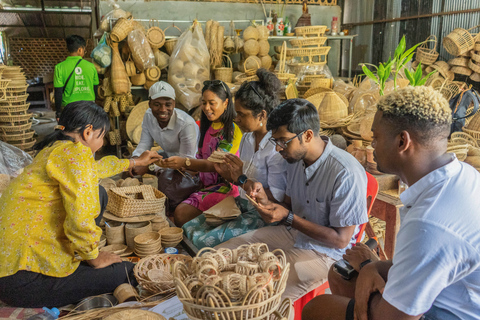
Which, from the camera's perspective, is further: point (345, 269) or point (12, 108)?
point (12, 108)

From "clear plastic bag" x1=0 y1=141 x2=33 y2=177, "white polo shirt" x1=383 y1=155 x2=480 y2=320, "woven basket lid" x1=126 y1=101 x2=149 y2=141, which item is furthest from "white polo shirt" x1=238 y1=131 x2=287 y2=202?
"woven basket lid" x1=126 y1=101 x2=149 y2=141

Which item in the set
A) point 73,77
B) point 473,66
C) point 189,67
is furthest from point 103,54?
point 473,66

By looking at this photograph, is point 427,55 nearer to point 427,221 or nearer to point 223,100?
point 223,100

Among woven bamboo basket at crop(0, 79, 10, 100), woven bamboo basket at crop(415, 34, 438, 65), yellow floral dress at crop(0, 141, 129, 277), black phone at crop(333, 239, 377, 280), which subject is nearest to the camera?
black phone at crop(333, 239, 377, 280)

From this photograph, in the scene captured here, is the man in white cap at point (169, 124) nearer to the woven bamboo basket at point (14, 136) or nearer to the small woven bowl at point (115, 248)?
the small woven bowl at point (115, 248)

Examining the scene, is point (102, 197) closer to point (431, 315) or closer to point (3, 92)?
point (431, 315)

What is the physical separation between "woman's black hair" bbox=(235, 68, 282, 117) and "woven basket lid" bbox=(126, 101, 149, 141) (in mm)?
4076

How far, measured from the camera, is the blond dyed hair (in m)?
1.31

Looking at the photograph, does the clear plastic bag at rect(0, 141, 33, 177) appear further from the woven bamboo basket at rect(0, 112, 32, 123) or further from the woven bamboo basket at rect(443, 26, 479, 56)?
the woven bamboo basket at rect(443, 26, 479, 56)

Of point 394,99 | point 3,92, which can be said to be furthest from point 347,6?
point 394,99

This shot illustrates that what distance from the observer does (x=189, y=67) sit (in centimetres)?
637

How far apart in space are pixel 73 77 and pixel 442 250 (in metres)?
5.64

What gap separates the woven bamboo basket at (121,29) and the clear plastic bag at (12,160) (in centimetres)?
256

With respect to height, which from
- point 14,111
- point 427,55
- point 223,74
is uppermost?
point 427,55
